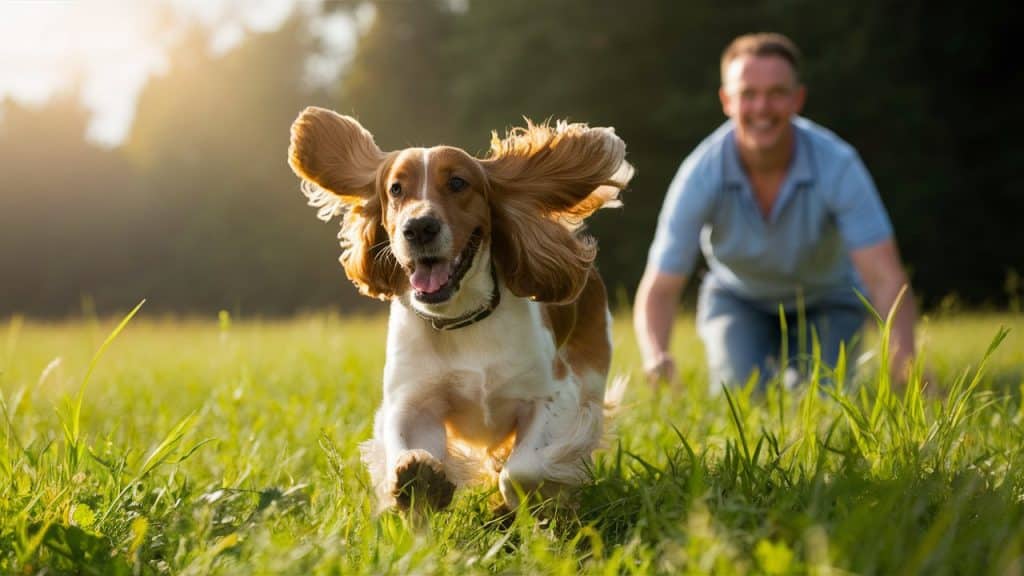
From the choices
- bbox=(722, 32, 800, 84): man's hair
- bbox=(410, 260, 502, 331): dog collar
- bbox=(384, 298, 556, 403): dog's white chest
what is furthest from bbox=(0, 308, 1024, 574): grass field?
bbox=(722, 32, 800, 84): man's hair

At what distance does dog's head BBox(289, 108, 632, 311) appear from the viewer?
2.54 meters

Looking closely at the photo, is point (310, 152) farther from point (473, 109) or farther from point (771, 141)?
point (473, 109)

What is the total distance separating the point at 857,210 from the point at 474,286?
111 inches

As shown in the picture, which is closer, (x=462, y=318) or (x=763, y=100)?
(x=462, y=318)

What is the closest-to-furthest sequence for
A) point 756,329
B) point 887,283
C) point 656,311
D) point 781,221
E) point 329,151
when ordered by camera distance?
point 329,151 → point 887,283 → point 656,311 → point 781,221 → point 756,329

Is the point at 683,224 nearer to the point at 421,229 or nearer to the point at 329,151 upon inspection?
the point at 329,151

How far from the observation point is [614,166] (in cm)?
303

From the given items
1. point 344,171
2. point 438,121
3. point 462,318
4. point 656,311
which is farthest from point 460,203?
point 438,121

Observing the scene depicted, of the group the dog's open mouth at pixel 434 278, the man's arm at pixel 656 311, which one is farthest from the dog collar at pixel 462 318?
the man's arm at pixel 656 311

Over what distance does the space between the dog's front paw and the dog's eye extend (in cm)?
73

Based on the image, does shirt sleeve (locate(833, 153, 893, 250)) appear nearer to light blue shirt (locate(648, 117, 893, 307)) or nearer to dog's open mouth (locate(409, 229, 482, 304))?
light blue shirt (locate(648, 117, 893, 307))

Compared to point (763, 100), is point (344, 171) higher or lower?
lower

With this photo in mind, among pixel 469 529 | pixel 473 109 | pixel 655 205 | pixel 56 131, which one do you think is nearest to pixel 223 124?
pixel 56 131

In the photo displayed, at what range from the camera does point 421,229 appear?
96.8 inches
